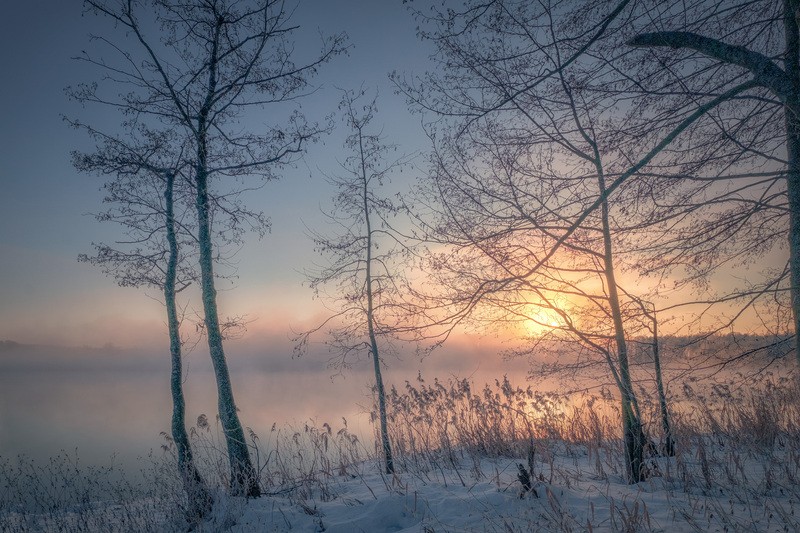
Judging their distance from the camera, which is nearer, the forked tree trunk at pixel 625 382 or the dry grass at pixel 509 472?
the dry grass at pixel 509 472

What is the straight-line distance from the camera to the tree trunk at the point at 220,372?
6648 mm

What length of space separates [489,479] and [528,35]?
19.1 feet

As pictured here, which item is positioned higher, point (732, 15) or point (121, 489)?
point (732, 15)

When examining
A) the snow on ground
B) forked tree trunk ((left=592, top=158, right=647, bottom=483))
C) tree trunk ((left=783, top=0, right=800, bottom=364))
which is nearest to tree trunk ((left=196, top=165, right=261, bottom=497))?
the snow on ground

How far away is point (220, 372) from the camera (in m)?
7.18

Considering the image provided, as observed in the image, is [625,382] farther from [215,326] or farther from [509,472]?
[215,326]

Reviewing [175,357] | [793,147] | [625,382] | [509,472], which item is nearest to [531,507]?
[509,472]

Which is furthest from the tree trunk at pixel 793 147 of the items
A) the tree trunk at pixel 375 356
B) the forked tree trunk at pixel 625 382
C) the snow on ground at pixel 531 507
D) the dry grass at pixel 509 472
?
the tree trunk at pixel 375 356

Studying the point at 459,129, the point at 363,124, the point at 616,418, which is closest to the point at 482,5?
the point at 459,129

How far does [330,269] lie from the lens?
10000mm

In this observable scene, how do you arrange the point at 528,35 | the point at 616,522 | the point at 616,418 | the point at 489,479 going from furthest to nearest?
the point at 616,418
the point at 489,479
the point at 528,35
the point at 616,522

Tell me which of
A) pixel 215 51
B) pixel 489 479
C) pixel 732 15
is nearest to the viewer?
pixel 732 15

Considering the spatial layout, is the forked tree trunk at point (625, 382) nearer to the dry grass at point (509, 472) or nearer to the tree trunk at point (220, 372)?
the dry grass at point (509, 472)

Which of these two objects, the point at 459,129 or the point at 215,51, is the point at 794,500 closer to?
the point at 459,129
